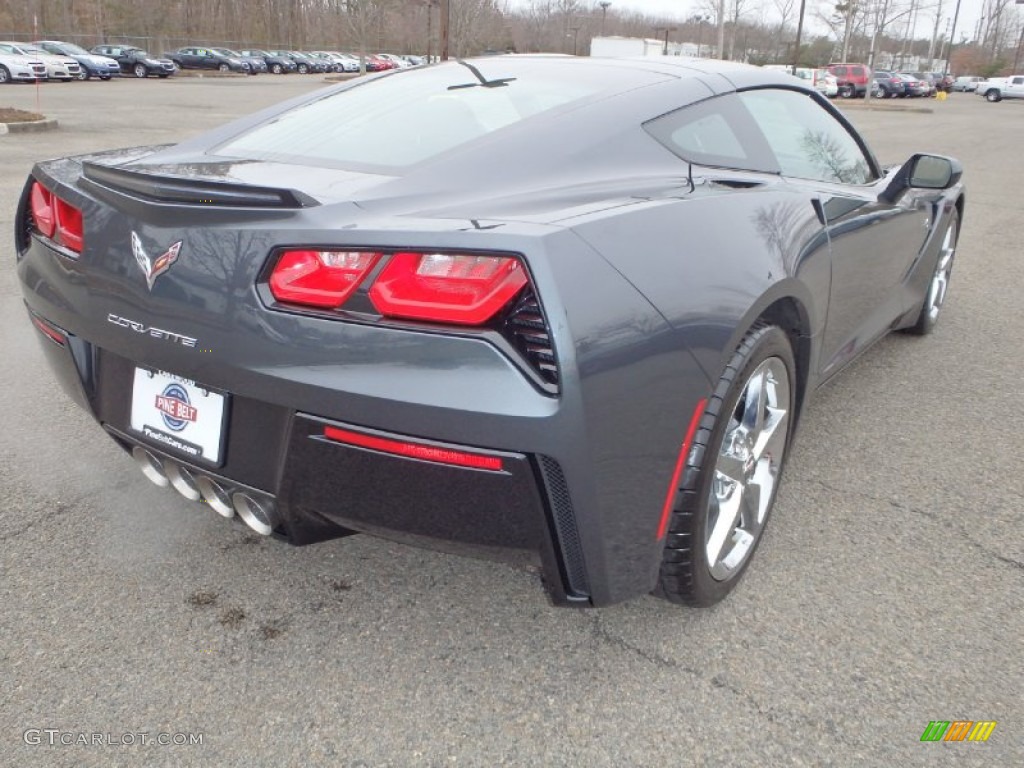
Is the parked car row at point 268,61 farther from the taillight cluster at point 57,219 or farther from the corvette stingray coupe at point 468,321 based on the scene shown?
the corvette stingray coupe at point 468,321

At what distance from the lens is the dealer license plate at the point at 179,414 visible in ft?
5.89

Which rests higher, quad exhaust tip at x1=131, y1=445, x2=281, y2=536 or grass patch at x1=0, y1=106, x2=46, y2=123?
grass patch at x1=0, y1=106, x2=46, y2=123

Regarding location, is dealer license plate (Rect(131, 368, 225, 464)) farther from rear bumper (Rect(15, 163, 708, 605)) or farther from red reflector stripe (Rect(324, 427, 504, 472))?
red reflector stripe (Rect(324, 427, 504, 472))

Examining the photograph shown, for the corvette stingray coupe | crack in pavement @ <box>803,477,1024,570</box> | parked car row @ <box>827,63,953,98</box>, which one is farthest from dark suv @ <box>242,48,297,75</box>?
crack in pavement @ <box>803,477,1024,570</box>

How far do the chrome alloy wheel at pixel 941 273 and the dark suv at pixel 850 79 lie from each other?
44.2 m

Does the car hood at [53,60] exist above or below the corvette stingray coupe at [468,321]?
above

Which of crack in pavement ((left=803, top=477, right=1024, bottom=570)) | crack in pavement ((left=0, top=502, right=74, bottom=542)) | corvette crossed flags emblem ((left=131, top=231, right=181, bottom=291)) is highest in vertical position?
corvette crossed flags emblem ((left=131, top=231, right=181, bottom=291))

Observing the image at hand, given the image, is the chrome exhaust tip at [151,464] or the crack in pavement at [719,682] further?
the chrome exhaust tip at [151,464]

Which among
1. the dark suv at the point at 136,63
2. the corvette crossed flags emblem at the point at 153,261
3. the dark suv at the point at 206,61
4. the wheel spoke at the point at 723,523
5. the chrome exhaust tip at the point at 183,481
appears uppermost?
the dark suv at the point at 206,61

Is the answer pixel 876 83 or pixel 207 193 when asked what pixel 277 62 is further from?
pixel 207 193

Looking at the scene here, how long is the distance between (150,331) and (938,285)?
4198mm

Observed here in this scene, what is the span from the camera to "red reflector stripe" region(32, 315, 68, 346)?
2.10 meters

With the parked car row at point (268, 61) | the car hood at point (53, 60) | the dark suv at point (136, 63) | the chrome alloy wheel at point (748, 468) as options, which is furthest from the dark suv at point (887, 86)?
the chrome alloy wheel at point (748, 468)

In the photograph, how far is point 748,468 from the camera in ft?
7.46
